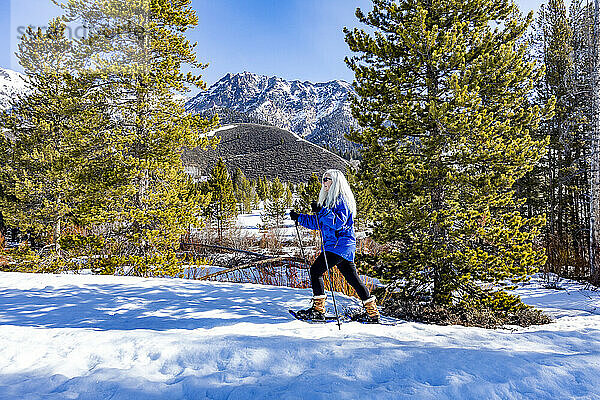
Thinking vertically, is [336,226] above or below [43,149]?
below

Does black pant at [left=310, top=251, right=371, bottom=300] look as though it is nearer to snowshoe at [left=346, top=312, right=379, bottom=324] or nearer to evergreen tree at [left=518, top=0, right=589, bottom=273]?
snowshoe at [left=346, top=312, right=379, bottom=324]

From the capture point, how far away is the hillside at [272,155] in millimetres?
115188

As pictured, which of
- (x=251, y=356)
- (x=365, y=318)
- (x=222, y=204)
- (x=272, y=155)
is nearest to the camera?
(x=251, y=356)

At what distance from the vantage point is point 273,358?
285 cm

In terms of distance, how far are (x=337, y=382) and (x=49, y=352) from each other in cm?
254

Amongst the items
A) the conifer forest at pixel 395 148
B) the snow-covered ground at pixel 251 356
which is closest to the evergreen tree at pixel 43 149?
the conifer forest at pixel 395 148

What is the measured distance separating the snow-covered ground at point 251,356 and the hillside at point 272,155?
302ft

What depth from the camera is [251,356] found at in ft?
9.45

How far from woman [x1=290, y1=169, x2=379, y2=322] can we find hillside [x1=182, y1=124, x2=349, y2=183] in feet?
301

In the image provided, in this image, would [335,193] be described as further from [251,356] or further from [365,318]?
[251,356]

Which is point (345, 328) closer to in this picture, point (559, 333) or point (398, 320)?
point (398, 320)

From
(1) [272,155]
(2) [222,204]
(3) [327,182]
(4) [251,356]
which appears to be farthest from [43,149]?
(1) [272,155]

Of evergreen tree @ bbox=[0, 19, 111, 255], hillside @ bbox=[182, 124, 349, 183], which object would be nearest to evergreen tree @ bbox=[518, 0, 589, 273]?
evergreen tree @ bbox=[0, 19, 111, 255]

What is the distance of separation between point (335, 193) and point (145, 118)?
292 inches
